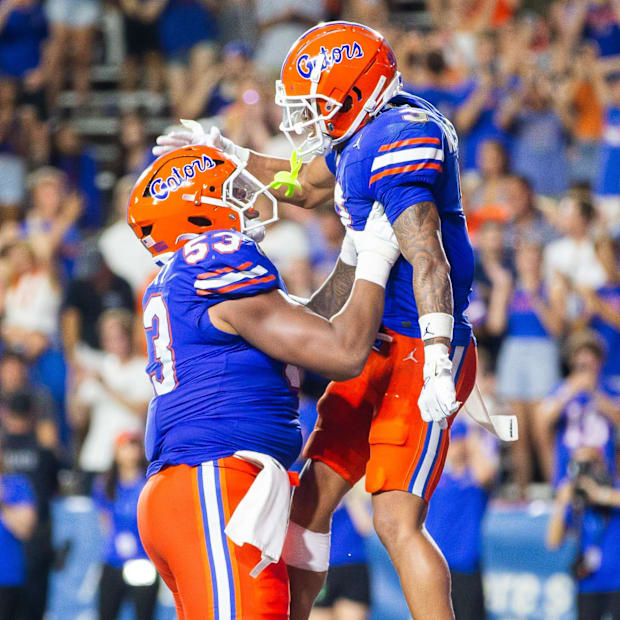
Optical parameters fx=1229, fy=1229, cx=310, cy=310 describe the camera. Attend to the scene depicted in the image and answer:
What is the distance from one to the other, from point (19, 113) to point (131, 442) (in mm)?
4198

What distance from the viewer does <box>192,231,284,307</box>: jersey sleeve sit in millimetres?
3695

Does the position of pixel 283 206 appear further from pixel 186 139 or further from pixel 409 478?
pixel 409 478

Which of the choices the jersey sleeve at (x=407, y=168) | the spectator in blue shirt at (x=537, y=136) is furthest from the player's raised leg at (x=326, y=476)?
the spectator in blue shirt at (x=537, y=136)

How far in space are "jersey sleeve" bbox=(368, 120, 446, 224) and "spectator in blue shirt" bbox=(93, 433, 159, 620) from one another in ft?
14.7

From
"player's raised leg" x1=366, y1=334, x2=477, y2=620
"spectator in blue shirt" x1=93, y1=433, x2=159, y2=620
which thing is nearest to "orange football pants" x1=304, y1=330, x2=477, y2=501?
"player's raised leg" x1=366, y1=334, x2=477, y2=620

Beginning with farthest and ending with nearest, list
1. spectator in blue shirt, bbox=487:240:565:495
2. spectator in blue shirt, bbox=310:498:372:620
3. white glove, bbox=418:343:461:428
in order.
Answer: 1. spectator in blue shirt, bbox=487:240:565:495
2. spectator in blue shirt, bbox=310:498:372:620
3. white glove, bbox=418:343:461:428

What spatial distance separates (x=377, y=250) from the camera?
392 centimetres

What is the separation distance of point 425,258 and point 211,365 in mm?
746

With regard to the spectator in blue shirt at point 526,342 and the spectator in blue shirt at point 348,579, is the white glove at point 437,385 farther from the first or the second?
the spectator in blue shirt at point 526,342

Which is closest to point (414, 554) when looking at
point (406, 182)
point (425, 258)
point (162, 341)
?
point (425, 258)

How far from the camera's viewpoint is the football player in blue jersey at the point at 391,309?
3887 mm

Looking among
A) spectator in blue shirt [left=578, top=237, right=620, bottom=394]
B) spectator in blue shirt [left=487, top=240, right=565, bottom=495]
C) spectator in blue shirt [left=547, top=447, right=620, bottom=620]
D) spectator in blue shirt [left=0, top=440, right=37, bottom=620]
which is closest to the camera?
spectator in blue shirt [left=547, top=447, right=620, bottom=620]

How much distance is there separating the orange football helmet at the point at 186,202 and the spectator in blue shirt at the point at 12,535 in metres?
4.43

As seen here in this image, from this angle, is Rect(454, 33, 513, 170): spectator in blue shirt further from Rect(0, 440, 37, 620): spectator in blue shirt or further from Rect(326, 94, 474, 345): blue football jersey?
Rect(326, 94, 474, 345): blue football jersey
